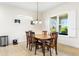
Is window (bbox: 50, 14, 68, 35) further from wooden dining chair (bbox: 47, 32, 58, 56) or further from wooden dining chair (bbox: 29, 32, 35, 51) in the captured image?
wooden dining chair (bbox: 29, 32, 35, 51)

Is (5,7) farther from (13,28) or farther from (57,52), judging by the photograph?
(57,52)

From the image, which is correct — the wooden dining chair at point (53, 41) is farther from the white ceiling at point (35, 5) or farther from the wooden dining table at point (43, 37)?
the white ceiling at point (35, 5)

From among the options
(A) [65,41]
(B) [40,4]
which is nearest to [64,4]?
(B) [40,4]

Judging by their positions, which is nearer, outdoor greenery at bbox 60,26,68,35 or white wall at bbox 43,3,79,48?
white wall at bbox 43,3,79,48

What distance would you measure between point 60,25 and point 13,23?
112 centimetres

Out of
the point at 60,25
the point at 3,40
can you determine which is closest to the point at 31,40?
the point at 3,40

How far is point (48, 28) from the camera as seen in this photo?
2.54 m

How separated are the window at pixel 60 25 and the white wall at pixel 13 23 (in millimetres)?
432

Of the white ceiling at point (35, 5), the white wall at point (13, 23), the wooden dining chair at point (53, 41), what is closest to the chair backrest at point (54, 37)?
the wooden dining chair at point (53, 41)

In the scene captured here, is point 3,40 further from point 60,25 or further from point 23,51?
point 60,25

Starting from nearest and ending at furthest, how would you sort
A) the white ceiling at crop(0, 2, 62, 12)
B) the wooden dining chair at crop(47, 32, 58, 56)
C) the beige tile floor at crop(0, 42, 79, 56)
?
the white ceiling at crop(0, 2, 62, 12) < the beige tile floor at crop(0, 42, 79, 56) < the wooden dining chair at crop(47, 32, 58, 56)

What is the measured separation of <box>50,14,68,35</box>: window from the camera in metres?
2.51

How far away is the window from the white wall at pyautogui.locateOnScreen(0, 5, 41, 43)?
17.0 inches

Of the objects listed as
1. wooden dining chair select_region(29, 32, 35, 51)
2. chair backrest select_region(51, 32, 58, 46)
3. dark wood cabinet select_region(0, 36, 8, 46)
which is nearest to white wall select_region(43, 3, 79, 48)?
chair backrest select_region(51, 32, 58, 46)
